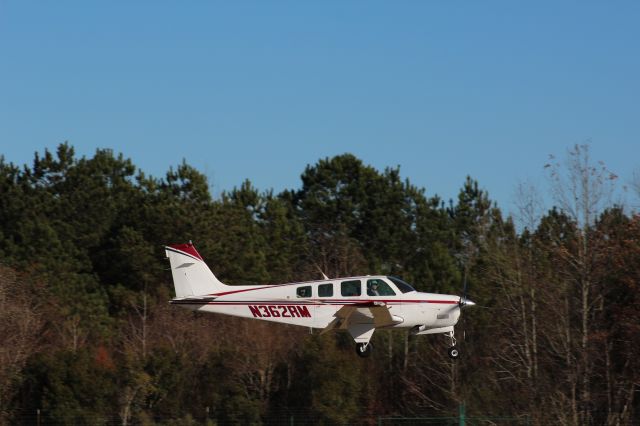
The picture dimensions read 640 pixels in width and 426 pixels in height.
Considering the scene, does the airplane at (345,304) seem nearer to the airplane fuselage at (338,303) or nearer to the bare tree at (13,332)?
the airplane fuselage at (338,303)

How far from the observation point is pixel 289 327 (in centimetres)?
4906

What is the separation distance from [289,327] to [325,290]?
66.8 ft

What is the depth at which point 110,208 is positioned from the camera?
57094mm

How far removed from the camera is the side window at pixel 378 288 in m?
29.0

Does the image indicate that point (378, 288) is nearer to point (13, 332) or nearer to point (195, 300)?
point (195, 300)

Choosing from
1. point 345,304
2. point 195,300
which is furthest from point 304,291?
point 195,300

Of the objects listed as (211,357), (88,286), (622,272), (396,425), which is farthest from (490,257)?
(88,286)

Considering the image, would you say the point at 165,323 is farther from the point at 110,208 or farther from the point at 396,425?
the point at 396,425

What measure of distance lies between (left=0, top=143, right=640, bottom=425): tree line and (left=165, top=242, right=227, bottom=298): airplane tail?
802cm

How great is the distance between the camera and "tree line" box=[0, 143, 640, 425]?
127 feet

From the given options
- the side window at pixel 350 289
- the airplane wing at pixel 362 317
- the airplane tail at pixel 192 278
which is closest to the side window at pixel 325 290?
the side window at pixel 350 289

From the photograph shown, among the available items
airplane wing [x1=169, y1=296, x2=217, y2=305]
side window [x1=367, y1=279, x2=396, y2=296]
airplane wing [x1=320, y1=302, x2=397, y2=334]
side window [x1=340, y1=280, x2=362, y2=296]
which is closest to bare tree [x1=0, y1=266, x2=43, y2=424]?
airplane wing [x1=169, y1=296, x2=217, y2=305]

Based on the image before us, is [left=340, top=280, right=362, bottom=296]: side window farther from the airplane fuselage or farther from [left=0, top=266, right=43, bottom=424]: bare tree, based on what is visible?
[left=0, top=266, right=43, bottom=424]: bare tree

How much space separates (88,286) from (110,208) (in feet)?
20.9
